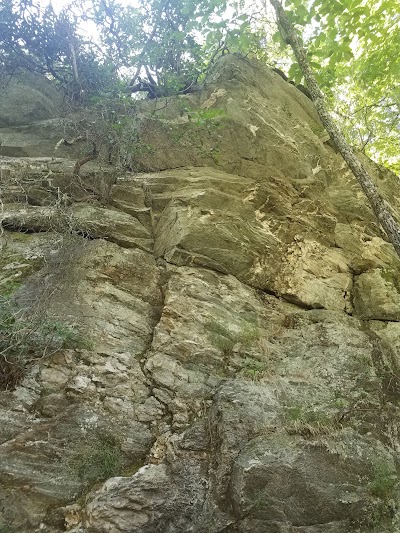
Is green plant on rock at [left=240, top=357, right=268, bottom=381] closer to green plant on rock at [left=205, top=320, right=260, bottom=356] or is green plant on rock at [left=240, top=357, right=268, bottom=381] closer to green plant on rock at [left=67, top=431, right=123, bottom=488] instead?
green plant on rock at [left=205, top=320, right=260, bottom=356]

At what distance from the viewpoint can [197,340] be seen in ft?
21.1

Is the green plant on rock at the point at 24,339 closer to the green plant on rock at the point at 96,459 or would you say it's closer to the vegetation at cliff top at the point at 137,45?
the green plant on rock at the point at 96,459

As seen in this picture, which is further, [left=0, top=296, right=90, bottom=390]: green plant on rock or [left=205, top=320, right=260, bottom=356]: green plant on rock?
[left=205, top=320, right=260, bottom=356]: green plant on rock

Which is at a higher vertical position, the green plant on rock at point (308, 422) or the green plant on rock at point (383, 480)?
the green plant on rock at point (308, 422)

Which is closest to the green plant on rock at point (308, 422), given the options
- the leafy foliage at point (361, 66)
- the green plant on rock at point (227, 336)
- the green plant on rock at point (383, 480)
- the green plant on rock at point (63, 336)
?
the green plant on rock at point (383, 480)

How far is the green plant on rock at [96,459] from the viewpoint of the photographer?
4.75 metres

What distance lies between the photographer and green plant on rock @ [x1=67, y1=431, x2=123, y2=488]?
475cm

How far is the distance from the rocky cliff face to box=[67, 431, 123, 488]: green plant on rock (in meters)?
0.02

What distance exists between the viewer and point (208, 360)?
6.26 m

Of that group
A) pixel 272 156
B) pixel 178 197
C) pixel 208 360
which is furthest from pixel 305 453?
pixel 272 156

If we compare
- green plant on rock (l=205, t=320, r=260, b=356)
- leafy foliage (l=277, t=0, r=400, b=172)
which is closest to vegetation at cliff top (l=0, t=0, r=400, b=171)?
leafy foliage (l=277, t=0, r=400, b=172)

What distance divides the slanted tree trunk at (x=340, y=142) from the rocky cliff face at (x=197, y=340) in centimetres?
148

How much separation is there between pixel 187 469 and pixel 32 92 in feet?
34.0

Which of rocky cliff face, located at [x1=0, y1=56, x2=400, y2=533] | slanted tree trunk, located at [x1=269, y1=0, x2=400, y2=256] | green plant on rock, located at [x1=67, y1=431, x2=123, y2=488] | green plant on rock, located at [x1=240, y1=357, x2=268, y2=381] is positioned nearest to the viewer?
rocky cliff face, located at [x1=0, y1=56, x2=400, y2=533]
